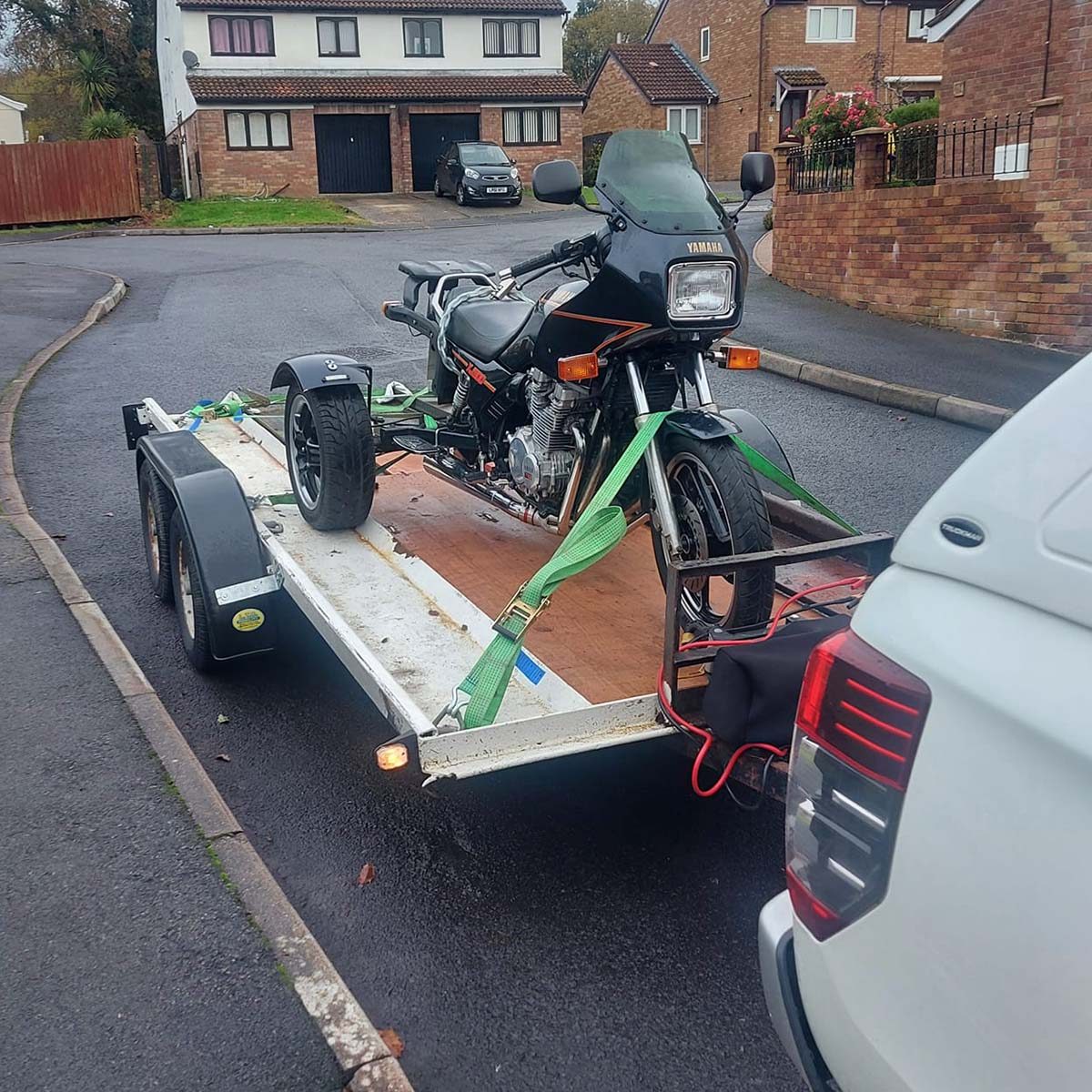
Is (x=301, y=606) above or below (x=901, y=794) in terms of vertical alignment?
below

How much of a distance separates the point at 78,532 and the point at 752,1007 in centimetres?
539

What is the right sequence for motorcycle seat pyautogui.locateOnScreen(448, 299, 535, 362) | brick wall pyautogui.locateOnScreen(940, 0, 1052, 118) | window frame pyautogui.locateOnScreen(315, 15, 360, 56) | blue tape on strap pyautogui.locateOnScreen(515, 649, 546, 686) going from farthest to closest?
window frame pyautogui.locateOnScreen(315, 15, 360, 56) < brick wall pyautogui.locateOnScreen(940, 0, 1052, 118) < motorcycle seat pyautogui.locateOnScreen(448, 299, 535, 362) < blue tape on strap pyautogui.locateOnScreen(515, 649, 546, 686)

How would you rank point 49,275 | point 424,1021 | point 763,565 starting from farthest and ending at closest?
point 49,275 < point 763,565 < point 424,1021

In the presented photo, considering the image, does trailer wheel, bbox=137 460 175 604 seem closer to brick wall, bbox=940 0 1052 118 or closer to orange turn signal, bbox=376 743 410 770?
orange turn signal, bbox=376 743 410 770

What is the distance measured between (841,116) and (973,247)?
4034 millimetres

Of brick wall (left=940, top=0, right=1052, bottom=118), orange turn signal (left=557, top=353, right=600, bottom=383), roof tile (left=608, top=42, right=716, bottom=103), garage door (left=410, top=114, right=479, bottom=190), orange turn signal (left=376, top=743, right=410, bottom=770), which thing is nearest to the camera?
orange turn signal (left=376, top=743, right=410, bottom=770)

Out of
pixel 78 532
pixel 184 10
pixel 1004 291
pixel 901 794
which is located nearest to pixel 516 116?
pixel 184 10

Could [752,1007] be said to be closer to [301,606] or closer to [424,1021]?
[424,1021]

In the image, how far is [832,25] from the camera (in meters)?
43.0

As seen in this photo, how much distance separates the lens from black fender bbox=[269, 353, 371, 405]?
17.6ft

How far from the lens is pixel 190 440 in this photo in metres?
5.66

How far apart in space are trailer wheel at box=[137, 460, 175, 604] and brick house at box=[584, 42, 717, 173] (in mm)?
41125

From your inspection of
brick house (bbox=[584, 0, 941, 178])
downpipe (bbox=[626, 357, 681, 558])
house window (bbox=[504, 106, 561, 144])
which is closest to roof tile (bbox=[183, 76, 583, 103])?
house window (bbox=[504, 106, 561, 144])

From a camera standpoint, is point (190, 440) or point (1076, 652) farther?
point (190, 440)
